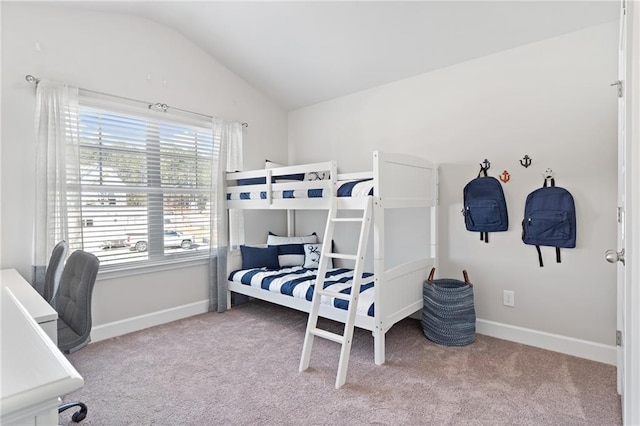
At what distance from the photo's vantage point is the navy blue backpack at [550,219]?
252 cm

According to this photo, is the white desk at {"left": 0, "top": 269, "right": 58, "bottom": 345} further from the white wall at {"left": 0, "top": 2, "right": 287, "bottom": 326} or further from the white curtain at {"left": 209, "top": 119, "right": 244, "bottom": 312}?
the white curtain at {"left": 209, "top": 119, "right": 244, "bottom": 312}

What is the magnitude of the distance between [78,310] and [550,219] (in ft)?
10.4

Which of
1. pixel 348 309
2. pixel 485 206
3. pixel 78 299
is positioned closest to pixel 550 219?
pixel 485 206

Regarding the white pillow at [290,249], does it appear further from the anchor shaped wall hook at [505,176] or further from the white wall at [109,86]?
the anchor shaped wall hook at [505,176]

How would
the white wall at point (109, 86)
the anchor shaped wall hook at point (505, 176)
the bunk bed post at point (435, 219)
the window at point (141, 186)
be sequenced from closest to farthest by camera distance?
the white wall at point (109, 86) → the anchor shaped wall hook at point (505, 176) → the window at point (141, 186) → the bunk bed post at point (435, 219)

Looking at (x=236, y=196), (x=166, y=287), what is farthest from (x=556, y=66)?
(x=166, y=287)

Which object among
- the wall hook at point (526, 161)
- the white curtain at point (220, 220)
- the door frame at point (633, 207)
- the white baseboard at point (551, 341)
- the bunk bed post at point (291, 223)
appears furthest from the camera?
the bunk bed post at point (291, 223)

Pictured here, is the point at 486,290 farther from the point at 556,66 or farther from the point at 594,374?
the point at 556,66

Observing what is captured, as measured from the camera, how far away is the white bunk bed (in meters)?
2.49

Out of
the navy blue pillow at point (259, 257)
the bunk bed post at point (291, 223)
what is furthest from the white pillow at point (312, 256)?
the bunk bed post at point (291, 223)

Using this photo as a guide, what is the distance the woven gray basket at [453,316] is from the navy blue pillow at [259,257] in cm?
174

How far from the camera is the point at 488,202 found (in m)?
2.85

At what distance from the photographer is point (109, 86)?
3029mm

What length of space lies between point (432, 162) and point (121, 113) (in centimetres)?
284
